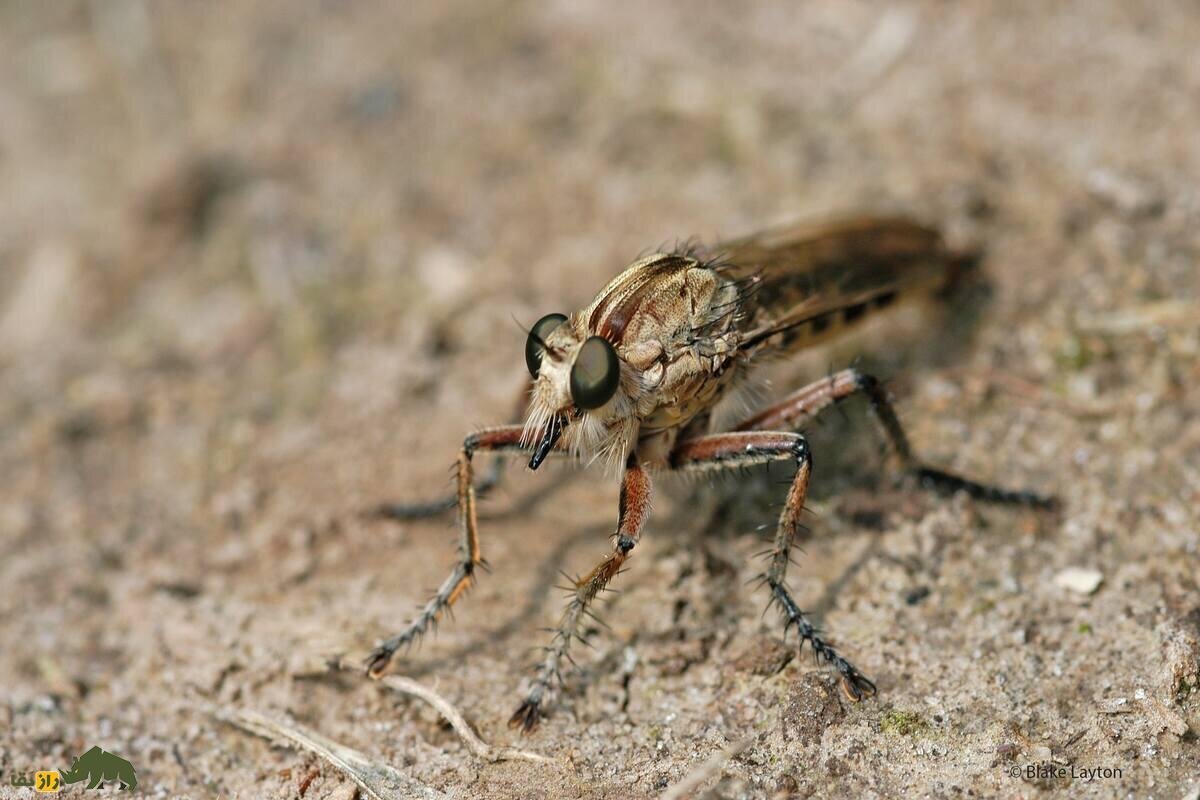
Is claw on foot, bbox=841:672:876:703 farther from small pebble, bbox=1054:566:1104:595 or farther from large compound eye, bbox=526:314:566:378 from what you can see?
large compound eye, bbox=526:314:566:378

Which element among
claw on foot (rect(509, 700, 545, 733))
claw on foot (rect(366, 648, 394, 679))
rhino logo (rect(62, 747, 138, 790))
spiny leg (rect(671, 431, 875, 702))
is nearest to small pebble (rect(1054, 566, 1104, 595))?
spiny leg (rect(671, 431, 875, 702))

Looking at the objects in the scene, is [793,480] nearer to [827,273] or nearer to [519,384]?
[827,273]

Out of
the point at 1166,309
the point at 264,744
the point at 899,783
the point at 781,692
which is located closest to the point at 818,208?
the point at 1166,309

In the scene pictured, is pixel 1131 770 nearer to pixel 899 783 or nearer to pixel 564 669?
pixel 899 783

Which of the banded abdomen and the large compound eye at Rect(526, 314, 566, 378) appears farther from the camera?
the banded abdomen

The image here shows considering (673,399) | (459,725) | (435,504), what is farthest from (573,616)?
(435,504)

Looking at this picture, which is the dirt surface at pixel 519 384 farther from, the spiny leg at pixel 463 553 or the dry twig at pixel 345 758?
the spiny leg at pixel 463 553
